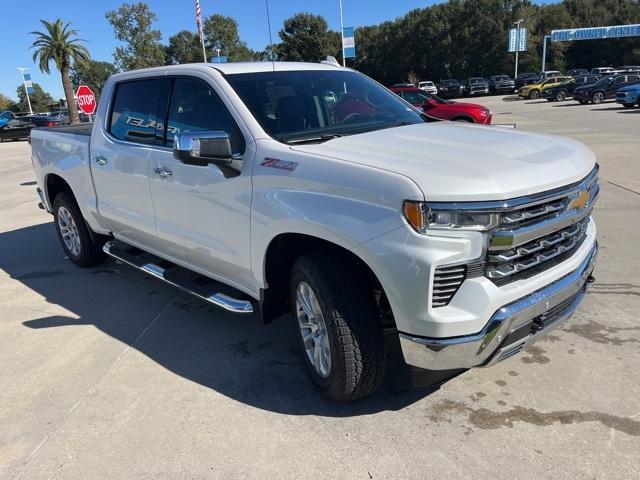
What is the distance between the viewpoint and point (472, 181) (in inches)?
95.8

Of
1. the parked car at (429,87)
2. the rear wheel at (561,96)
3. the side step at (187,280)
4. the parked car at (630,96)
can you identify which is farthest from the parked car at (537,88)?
the side step at (187,280)

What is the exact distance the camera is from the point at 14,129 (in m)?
32.9

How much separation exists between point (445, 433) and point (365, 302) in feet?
2.68

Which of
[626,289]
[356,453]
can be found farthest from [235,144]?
[626,289]

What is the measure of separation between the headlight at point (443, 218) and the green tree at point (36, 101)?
97.6 meters

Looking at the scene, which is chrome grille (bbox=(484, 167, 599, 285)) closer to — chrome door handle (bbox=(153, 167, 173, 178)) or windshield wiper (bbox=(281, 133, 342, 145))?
windshield wiper (bbox=(281, 133, 342, 145))

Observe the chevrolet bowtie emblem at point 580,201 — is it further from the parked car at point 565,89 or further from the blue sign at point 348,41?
the parked car at point 565,89

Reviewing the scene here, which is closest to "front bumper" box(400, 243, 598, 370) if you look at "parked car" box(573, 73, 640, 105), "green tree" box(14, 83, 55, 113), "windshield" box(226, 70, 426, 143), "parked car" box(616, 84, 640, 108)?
"windshield" box(226, 70, 426, 143)

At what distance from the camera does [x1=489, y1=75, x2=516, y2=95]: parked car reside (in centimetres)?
4947

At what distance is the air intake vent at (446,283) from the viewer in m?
2.43

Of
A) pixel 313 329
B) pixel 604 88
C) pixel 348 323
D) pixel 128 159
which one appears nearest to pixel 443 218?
pixel 348 323

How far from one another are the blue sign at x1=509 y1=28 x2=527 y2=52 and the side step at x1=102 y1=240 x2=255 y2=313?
196 feet

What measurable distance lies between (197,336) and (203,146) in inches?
67.0

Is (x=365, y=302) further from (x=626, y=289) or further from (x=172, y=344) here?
(x=626, y=289)
